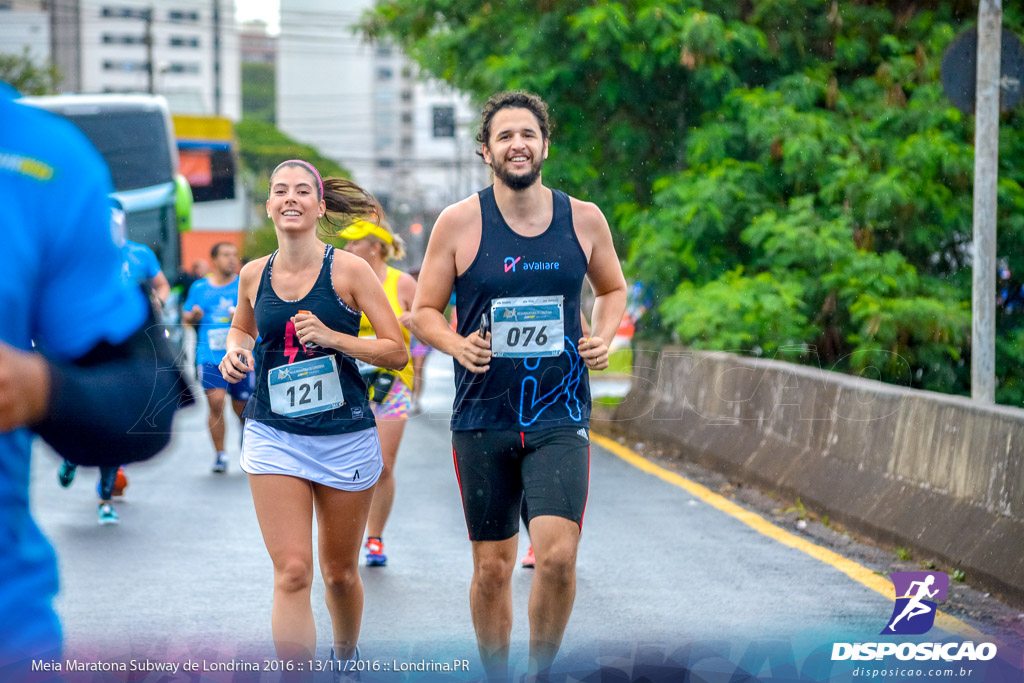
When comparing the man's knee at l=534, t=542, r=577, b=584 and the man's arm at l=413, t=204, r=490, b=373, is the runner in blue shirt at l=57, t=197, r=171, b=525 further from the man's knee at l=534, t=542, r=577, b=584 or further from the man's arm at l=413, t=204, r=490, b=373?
the man's knee at l=534, t=542, r=577, b=584

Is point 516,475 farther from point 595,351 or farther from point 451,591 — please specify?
point 451,591

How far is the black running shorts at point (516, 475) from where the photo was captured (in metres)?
3.77

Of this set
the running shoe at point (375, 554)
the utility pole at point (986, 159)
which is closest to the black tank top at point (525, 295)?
the running shoe at point (375, 554)

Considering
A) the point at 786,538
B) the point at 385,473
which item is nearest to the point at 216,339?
the point at 385,473

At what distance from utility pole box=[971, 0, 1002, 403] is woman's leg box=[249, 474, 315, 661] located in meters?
3.57

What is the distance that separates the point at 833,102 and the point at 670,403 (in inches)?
113

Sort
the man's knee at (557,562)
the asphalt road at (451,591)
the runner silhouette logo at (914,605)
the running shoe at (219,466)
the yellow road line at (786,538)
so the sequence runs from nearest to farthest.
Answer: the man's knee at (557,562), the runner silhouette logo at (914,605), the asphalt road at (451,591), the yellow road line at (786,538), the running shoe at (219,466)

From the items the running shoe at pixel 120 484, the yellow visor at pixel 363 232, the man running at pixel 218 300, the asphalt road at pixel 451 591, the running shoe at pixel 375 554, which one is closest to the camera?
the asphalt road at pixel 451 591

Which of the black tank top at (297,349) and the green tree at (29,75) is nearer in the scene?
the black tank top at (297,349)

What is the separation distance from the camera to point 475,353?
3801 millimetres

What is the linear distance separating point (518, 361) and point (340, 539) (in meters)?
0.84

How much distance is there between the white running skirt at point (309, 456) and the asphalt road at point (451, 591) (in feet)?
1.33

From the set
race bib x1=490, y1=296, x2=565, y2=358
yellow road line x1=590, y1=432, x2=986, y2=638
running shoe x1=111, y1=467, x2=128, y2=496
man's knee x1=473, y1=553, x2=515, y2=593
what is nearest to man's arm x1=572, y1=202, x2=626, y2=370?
race bib x1=490, y1=296, x2=565, y2=358

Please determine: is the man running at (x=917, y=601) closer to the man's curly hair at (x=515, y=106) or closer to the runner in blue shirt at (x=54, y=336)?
the man's curly hair at (x=515, y=106)
